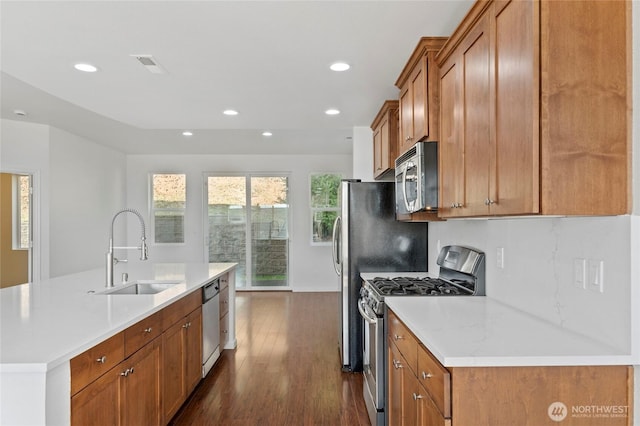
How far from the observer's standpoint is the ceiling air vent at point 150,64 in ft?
8.34

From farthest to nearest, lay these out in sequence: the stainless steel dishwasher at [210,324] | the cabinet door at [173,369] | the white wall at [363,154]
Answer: the white wall at [363,154] → the stainless steel dishwasher at [210,324] → the cabinet door at [173,369]

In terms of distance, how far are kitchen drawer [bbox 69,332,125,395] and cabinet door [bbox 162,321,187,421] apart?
56 centimetres

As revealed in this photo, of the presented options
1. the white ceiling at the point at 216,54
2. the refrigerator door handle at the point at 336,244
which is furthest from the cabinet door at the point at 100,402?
the refrigerator door handle at the point at 336,244

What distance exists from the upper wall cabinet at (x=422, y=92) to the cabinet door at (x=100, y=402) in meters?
2.07

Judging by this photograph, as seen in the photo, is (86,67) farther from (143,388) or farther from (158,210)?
(158,210)

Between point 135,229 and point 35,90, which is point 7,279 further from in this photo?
point 35,90

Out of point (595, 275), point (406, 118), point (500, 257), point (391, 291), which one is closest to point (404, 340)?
point (391, 291)

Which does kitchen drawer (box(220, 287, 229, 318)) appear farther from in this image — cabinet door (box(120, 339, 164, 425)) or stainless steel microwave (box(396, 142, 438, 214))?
stainless steel microwave (box(396, 142, 438, 214))

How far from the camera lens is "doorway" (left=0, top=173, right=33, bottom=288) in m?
5.67

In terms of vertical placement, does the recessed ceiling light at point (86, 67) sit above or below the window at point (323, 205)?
above

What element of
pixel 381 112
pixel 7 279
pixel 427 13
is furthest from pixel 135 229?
pixel 427 13

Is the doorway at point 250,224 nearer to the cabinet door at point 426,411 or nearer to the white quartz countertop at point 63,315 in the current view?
the white quartz countertop at point 63,315

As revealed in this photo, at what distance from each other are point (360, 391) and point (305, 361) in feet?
2.56

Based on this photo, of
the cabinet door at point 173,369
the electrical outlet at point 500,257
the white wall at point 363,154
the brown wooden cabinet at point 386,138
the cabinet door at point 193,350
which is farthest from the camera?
the white wall at point 363,154
